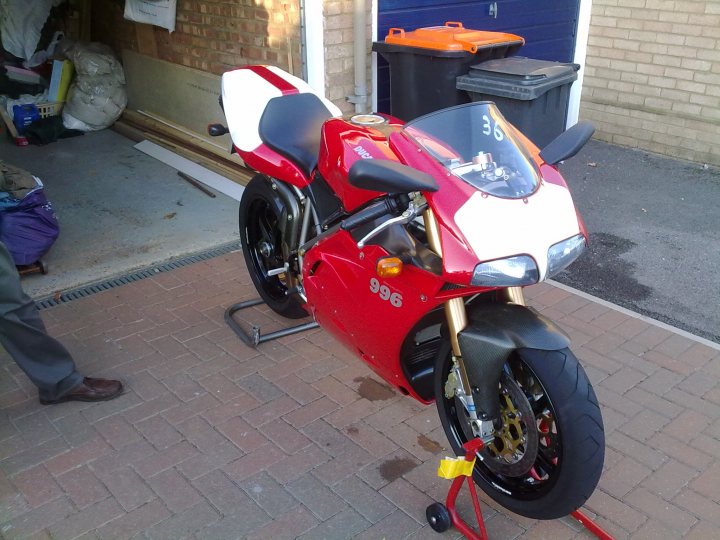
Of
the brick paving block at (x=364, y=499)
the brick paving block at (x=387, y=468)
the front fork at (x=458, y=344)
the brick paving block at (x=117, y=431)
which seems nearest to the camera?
the front fork at (x=458, y=344)

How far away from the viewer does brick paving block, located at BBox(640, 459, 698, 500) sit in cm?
285

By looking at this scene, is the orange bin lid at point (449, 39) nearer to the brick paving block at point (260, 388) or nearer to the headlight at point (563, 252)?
the brick paving block at point (260, 388)

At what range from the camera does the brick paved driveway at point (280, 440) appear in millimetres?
2729

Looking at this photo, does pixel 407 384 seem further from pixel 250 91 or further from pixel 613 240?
pixel 613 240

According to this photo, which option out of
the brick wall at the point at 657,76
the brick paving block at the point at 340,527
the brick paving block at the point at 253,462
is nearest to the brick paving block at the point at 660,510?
the brick paving block at the point at 340,527

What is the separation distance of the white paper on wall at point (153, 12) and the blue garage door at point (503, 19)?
6.84ft

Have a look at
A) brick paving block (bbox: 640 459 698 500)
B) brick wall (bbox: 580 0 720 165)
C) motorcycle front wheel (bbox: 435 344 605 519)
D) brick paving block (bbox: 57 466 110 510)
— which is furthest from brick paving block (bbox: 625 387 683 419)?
brick wall (bbox: 580 0 720 165)

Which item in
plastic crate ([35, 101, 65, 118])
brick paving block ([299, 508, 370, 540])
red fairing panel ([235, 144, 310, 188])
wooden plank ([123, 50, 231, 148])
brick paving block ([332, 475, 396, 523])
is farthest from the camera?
plastic crate ([35, 101, 65, 118])

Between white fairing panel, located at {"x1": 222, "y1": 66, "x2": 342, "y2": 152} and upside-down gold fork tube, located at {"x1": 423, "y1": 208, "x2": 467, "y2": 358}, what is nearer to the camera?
upside-down gold fork tube, located at {"x1": 423, "y1": 208, "x2": 467, "y2": 358}

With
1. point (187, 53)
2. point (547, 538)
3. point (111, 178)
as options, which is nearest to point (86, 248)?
point (111, 178)

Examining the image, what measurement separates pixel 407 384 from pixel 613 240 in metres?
2.96

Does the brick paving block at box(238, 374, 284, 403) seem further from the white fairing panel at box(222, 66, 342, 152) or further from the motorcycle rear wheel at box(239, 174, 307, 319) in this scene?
the white fairing panel at box(222, 66, 342, 152)

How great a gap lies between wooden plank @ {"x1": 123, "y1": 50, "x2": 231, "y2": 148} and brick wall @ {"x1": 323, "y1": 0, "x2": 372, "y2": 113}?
1330mm

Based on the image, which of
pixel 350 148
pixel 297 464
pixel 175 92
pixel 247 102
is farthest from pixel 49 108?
pixel 297 464
